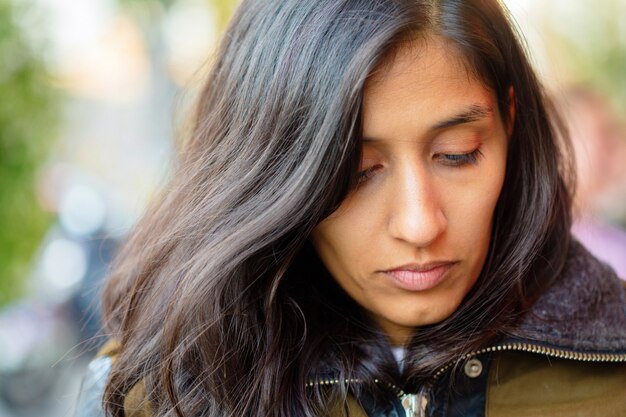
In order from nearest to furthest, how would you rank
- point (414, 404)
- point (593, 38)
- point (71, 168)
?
point (414, 404), point (71, 168), point (593, 38)

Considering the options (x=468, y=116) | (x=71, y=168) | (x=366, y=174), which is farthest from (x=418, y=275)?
(x=71, y=168)

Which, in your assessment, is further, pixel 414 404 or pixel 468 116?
pixel 414 404

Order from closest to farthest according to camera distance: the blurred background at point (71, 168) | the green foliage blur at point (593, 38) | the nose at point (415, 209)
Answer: the nose at point (415, 209) < the blurred background at point (71, 168) < the green foliage blur at point (593, 38)

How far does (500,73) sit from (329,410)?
855mm

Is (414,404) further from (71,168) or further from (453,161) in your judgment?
(71,168)

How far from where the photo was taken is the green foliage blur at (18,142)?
460cm

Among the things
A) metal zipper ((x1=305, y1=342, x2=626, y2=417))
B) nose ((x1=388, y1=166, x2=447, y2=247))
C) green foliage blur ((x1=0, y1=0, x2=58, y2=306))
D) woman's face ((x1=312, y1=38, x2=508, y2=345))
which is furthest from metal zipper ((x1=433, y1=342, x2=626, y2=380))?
green foliage blur ((x1=0, y1=0, x2=58, y2=306))

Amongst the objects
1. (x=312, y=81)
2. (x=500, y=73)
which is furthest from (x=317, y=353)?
(x=500, y=73)

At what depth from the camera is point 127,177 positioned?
9359 millimetres

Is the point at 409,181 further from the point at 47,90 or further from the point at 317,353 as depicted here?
the point at 47,90

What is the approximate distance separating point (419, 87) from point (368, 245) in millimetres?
349

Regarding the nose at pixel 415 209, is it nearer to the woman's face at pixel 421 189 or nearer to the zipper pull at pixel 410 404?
the woman's face at pixel 421 189

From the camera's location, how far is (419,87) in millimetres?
1665

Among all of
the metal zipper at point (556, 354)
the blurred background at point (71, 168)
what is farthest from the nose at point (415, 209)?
the blurred background at point (71, 168)
